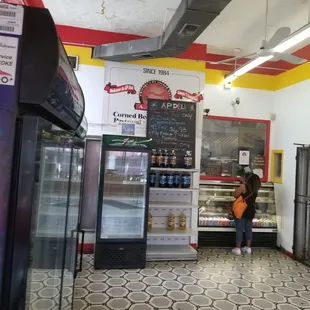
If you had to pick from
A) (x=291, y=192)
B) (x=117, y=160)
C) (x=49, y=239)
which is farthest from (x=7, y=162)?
(x=291, y=192)

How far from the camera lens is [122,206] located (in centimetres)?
501

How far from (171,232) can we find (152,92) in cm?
246

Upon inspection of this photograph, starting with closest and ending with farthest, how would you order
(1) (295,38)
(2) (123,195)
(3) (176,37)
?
(1) (295,38)
(3) (176,37)
(2) (123,195)

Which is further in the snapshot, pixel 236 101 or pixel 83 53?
pixel 236 101

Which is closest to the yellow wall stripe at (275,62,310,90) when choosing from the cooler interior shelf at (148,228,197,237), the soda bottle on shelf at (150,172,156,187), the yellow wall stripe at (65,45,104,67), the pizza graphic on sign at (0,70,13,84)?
the soda bottle on shelf at (150,172,156,187)

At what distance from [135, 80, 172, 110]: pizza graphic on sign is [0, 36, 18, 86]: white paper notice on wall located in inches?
165

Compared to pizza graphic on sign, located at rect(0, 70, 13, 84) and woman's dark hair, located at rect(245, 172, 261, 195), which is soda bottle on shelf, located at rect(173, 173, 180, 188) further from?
pizza graphic on sign, located at rect(0, 70, 13, 84)

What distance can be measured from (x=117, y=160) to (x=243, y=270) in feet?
8.75

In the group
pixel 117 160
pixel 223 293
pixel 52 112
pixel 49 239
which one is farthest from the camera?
pixel 117 160

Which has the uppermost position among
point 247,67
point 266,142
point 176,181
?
point 247,67

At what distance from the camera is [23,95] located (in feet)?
3.68

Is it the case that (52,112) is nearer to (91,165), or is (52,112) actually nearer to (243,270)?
(91,165)

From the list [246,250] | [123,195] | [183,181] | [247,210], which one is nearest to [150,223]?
[123,195]

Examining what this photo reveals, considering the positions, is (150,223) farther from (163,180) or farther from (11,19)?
(11,19)
